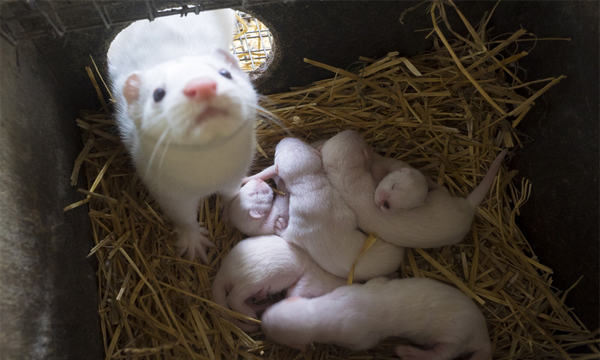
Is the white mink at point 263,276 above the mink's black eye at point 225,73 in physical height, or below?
below

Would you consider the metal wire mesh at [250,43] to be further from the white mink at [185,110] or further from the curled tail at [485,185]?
the curled tail at [485,185]

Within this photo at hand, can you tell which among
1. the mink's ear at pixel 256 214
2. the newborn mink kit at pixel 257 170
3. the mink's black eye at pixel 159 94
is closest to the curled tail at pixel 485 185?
the newborn mink kit at pixel 257 170

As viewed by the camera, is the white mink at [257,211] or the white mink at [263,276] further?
the white mink at [257,211]

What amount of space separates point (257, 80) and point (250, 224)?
984 mm

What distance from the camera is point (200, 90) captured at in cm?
150

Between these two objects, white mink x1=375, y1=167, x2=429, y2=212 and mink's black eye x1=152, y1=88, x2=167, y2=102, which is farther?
white mink x1=375, y1=167, x2=429, y2=212

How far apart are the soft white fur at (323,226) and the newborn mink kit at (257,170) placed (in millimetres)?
138

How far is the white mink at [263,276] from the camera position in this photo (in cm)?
235

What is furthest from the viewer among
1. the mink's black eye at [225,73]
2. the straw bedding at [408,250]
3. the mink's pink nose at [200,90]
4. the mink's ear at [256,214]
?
the mink's ear at [256,214]

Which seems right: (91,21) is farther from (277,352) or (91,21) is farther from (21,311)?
(277,352)

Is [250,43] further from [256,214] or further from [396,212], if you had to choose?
[396,212]

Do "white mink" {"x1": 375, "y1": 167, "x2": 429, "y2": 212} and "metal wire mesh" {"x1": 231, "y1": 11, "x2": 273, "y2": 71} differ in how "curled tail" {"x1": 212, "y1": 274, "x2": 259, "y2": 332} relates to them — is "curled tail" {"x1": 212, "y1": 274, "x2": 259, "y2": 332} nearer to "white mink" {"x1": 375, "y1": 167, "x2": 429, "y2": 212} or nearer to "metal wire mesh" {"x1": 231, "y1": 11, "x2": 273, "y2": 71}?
"white mink" {"x1": 375, "y1": 167, "x2": 429, "y2": 212}

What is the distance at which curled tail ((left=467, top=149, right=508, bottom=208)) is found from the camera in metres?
2.60

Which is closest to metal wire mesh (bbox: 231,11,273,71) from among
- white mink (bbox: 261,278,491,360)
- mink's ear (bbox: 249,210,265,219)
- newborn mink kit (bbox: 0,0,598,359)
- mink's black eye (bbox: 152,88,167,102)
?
newborn mink kit (bbox: 0,0,598,359)
